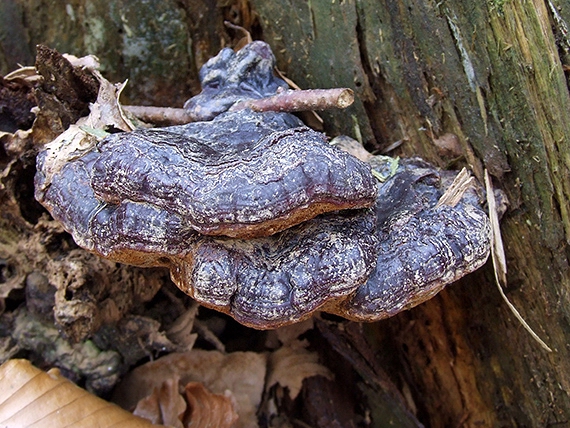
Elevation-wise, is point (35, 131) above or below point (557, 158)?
above

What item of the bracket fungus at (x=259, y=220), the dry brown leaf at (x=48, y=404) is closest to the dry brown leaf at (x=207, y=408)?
the dry brown leaf at (x=48, y=404)

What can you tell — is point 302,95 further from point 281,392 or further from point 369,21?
point 281,392

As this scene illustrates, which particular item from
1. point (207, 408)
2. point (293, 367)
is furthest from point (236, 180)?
point (293, 367)

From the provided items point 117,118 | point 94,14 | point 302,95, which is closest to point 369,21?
point 302,95

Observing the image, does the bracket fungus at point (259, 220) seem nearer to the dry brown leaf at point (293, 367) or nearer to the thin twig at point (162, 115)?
the thin twig at point (162, 115)

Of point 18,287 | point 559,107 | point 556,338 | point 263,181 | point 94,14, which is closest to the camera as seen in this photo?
point 263,181

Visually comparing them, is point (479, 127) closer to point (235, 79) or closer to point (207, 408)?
point (235, 79)

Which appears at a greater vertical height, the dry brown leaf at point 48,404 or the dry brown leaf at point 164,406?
the dry brown leaf at point 48,404
